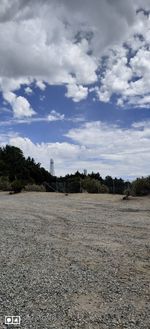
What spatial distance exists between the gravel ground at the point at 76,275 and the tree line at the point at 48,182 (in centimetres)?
1929

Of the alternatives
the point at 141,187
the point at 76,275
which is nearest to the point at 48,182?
the point at 141,187

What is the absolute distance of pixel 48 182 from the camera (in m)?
59.6

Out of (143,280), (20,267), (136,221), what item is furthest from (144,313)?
(136,221)

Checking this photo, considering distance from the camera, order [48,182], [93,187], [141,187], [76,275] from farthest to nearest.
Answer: [48,182] < [93,187] < [141,187] < [76,275]

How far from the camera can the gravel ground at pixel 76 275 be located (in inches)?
249

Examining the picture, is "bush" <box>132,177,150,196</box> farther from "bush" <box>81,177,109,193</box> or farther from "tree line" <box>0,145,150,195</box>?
"bush" <box>81,177,109,193</box>

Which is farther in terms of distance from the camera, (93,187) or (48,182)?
(48,182)

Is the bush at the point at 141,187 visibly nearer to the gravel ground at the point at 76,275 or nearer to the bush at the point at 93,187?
the bush at the point at 93,187

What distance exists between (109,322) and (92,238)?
7344mm

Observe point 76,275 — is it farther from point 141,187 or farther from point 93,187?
point 93,187

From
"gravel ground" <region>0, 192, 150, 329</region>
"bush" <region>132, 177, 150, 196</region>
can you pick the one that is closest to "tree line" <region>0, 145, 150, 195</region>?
"bush" <region>132, 177, 150, 196</region>

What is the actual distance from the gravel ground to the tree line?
19.3 meters

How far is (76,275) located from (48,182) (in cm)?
5104

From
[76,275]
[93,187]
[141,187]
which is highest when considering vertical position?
[93,187]
